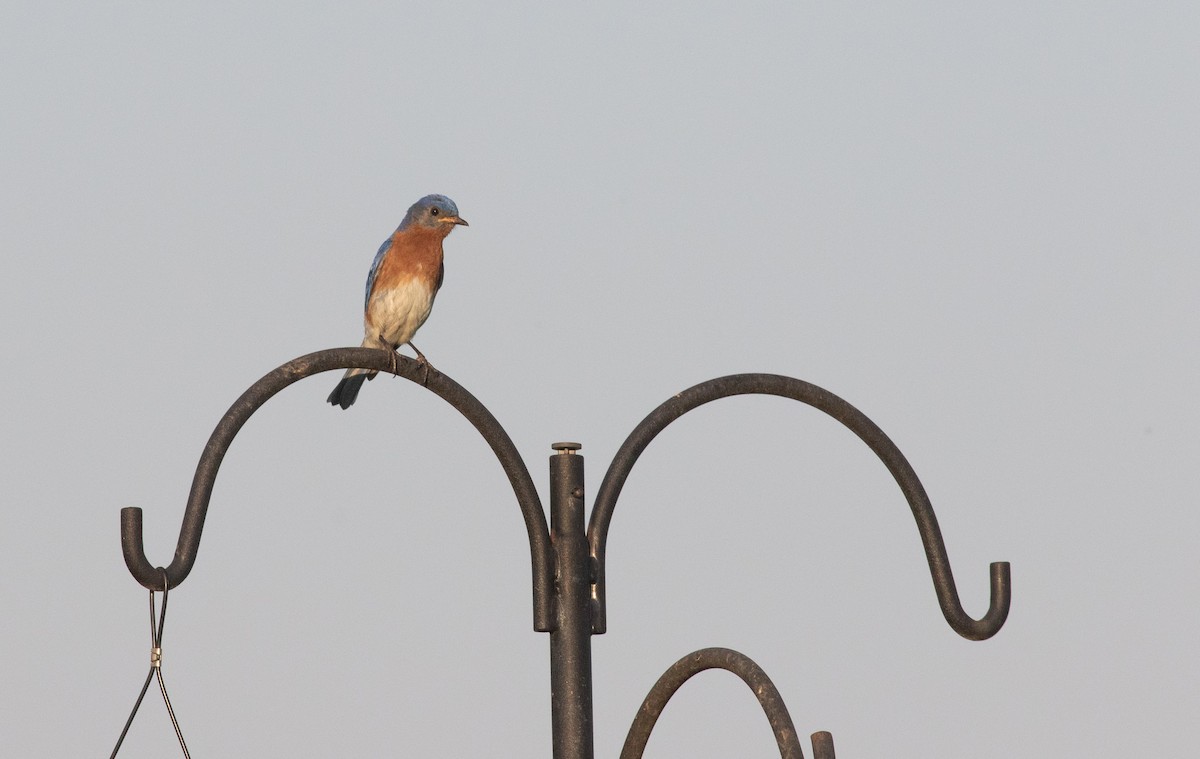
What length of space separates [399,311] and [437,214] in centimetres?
52

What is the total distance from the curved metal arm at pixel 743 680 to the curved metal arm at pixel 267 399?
1.49 ft

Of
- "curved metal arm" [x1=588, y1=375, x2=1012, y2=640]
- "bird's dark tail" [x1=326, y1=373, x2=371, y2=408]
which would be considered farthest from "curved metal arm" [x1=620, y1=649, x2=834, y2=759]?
"bird's dark tail" [x1=326, y1=373, x2=371, y2=408]

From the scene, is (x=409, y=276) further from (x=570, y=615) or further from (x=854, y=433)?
(x=570, y=615)

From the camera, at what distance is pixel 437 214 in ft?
23.0

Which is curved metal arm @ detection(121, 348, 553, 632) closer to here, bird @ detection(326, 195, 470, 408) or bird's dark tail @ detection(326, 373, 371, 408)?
bird's dark tail @ detection(326, 373, 371, 408)

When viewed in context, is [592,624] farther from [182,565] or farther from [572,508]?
[182,565]

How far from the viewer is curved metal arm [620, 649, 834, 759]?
11.8 feet

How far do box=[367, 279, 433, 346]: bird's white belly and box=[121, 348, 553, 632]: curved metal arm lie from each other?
9.45ft

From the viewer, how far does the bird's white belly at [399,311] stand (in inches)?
269

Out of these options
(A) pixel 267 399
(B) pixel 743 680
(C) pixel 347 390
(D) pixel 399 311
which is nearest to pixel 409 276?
(D) pixel 399 311

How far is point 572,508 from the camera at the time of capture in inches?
152

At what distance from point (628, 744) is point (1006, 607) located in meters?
1.29

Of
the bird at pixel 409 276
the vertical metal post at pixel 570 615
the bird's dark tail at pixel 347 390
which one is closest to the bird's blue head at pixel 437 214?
the bird at pixel 409 276

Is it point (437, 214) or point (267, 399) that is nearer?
point (267, 399)
